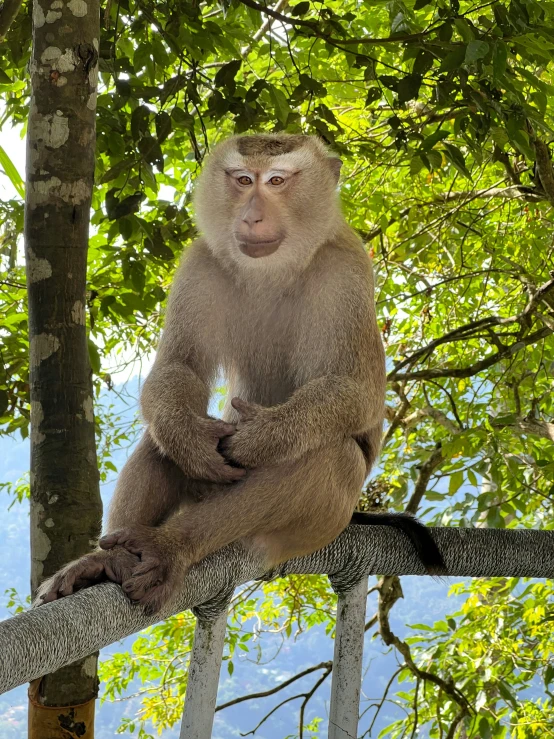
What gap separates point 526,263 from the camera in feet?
18.1

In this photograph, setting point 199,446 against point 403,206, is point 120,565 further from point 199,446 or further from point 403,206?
point 403,206

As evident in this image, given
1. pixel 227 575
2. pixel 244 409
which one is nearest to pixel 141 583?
pixel 227 575

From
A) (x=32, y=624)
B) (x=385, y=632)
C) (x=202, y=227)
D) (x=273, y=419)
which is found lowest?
(x=32, y=624)

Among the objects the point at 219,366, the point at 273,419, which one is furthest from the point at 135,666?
the point at 273,419

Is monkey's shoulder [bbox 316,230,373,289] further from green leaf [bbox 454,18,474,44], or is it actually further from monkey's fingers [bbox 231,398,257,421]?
green leaf [bbox 454,18,474,44]

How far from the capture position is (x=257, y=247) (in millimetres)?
2809

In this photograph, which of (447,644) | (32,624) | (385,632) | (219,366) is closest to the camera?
(32,624)

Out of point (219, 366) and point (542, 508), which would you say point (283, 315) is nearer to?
point (219, 366)

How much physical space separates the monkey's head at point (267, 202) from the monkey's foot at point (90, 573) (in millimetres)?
1105

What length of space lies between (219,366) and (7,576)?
13.6 meters

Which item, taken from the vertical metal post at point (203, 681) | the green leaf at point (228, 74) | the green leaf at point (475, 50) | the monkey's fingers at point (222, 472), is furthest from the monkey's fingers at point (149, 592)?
the green leaf at point (228, 74)

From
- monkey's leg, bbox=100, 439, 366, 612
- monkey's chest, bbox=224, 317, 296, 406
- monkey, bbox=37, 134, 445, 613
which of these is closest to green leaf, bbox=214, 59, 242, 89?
monkey, bbox=37, 134, 445, 613

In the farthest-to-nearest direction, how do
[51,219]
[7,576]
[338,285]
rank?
[7,576]
[338,285]
[51,219]

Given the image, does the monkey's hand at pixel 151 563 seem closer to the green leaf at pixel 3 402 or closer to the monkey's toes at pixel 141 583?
the monkey's toes at pixel 141 583
